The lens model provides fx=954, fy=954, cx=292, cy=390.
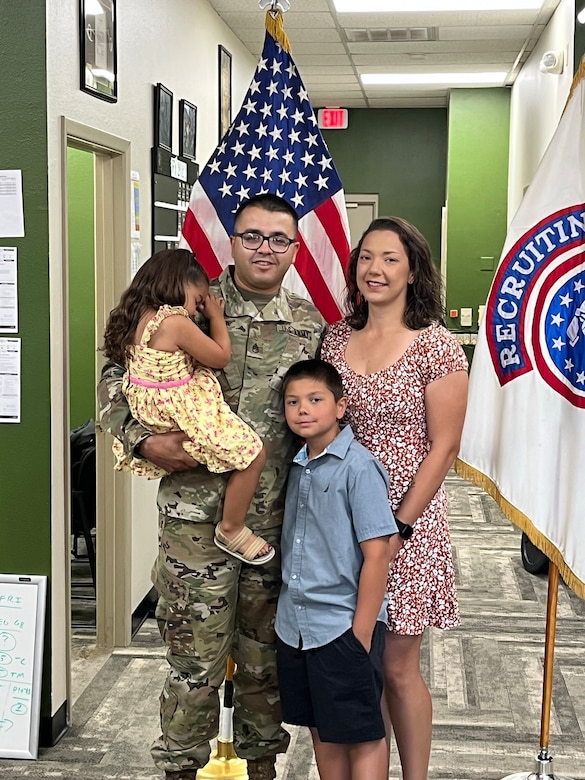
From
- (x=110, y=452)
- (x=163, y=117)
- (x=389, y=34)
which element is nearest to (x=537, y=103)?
(x=389, y=34)

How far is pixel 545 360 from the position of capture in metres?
2.61

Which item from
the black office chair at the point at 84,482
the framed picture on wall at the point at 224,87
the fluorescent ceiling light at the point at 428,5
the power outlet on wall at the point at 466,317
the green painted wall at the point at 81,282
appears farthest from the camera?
the power outlet on wall at the point at 466,317

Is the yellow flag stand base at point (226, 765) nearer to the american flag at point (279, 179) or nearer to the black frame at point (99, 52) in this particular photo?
the american flag at point (279, 179)

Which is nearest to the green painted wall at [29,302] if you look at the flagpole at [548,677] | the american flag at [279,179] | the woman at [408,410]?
the american flag at [279,179]

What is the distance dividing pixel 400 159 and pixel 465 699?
7.79 meters

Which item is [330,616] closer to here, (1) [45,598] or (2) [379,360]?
(2) [379,360]

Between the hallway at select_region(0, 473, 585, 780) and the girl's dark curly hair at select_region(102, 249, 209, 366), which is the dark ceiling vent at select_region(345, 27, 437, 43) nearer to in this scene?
the hallway at select_region(0, 473, 585, 780)

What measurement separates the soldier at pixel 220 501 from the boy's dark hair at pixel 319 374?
0.12 metres

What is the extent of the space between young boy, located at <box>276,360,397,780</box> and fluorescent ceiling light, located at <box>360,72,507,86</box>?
6.51m

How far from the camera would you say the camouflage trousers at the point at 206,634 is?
2307 mm

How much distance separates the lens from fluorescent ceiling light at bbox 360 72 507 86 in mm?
8062

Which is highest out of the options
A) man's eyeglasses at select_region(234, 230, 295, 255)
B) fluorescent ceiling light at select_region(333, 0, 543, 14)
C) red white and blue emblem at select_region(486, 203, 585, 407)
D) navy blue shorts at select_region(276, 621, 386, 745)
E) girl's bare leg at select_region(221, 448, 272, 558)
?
fluorescent ceiling light at select_region(333, 0, 543, 14)

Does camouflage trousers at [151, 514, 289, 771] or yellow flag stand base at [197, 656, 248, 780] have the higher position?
camouflage trousers at [151, 514, 289, 771]

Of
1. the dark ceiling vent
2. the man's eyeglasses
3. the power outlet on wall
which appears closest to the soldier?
the man's eyeglasses
